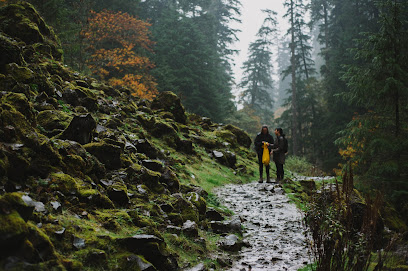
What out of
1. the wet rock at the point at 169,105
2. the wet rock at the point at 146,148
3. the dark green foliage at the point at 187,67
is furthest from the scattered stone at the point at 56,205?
the dark green foliage at the point at 187,67

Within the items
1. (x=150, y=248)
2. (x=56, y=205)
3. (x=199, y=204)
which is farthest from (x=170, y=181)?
(x=56, y=205)

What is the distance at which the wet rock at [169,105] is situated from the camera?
15039 mm

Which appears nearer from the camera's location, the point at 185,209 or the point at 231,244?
the point at 231,244

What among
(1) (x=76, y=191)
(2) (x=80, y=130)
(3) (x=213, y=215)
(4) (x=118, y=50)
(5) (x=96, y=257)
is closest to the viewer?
(5) (x=96, y=257)

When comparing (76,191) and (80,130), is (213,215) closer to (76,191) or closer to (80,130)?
(76,191)

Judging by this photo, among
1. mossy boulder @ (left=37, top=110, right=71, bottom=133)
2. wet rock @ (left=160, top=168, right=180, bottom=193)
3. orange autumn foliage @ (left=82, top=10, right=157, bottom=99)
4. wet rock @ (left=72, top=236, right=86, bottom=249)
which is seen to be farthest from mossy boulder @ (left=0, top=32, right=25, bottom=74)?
orange autumn foliage @ (left=82, top=10, right=157, bottom=99)

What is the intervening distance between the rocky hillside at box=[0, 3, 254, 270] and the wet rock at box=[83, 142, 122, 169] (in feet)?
0.07

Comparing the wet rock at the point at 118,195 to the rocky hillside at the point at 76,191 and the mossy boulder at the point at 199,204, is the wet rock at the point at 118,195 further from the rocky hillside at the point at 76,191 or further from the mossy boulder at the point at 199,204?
the mossy boulder at the point at 199,204

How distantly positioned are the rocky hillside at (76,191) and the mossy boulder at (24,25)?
1.3 inches

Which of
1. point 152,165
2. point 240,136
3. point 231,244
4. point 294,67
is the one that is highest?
point 294,67

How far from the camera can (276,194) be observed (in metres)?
9.48

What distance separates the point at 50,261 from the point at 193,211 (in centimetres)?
339

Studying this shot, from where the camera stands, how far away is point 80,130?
5.64 m

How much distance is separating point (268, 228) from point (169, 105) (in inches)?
397
